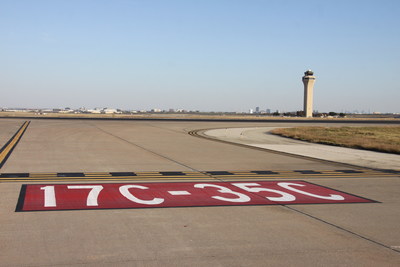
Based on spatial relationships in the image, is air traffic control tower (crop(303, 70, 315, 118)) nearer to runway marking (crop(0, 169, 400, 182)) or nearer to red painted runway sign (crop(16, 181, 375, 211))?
runway marking (crop(0, 169, 400, 182))

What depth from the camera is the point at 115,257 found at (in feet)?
20.2

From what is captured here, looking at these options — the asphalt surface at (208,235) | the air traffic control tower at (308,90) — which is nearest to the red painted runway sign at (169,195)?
the asphalt surface at (208,235)

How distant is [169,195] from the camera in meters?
10.9

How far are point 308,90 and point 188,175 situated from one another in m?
117

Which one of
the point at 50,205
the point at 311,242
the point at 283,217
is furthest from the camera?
the point at 50,205

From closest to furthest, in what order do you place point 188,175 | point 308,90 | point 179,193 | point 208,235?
point 208,235
point 179,193
point 188,175
point 308,90

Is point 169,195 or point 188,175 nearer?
point 169,195

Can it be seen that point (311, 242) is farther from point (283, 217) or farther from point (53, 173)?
point (53, 173)

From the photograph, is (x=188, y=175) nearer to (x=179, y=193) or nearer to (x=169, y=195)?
(x=179, y=193)

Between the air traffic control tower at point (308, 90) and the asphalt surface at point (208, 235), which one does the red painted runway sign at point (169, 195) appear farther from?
the air traffic control tower at point (308, 90)

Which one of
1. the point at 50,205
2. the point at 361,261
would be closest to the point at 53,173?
the point at 50,205

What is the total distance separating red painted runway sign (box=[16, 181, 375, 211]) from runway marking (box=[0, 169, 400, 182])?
3.84ft

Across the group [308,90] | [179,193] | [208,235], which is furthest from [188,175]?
[308,90]

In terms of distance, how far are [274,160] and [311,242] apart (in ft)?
41.4
